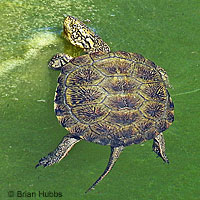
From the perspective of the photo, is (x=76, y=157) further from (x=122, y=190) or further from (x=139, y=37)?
(x=139, y=37)

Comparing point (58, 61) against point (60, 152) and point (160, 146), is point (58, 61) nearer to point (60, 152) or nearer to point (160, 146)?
point (60, 152)

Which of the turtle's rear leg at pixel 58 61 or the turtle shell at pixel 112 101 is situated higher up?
the turtle shell at pixel 112 101

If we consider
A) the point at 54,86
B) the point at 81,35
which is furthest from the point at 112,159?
the point at 81,35

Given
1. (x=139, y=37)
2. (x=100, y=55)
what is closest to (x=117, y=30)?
(x=139, y=37)

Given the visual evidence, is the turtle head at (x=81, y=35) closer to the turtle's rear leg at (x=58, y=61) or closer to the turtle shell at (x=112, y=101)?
the turtle's rear leg at (x=58, y=61)

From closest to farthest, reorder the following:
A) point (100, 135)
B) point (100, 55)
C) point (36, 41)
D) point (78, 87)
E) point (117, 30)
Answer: point (100, 135) → point (78, 87) → point (100, 55) → point (36, 41) → point (117, 30)

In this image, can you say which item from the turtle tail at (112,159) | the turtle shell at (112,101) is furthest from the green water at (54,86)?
the turtle shell at (112,101)

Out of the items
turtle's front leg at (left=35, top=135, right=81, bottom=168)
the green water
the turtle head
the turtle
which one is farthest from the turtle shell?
the turtle head
